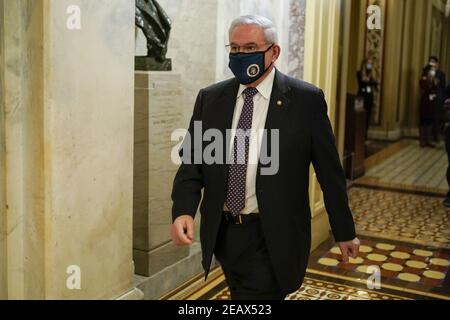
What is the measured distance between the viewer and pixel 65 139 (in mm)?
2859

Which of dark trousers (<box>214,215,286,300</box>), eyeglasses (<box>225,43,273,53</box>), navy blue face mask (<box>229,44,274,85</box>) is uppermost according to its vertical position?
eyeglasses (<box>225,43,273,53</box>)

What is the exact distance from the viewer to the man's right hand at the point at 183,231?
7.75 ft

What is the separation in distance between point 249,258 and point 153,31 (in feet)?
6.95

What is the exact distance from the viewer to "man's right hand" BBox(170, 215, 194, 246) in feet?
7.75

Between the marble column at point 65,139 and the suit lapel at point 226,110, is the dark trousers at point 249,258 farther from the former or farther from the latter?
the marble column at point 65,139

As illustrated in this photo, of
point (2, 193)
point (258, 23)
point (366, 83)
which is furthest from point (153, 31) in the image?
point (366, 83)

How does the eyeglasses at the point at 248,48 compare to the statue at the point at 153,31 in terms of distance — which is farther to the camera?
the statue at the point at 153,31

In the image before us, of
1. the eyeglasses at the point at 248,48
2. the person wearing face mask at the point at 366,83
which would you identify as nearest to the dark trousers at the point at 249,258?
the eyeglasses at the point at 248,48

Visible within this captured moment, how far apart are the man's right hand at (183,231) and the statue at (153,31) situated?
1.86m

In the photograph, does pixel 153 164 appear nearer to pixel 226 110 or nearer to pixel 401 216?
pixel 226 110

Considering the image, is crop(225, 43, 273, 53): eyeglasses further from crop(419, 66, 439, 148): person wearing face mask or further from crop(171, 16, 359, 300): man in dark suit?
crop(419, 66, 439, 148): person wearing face mask

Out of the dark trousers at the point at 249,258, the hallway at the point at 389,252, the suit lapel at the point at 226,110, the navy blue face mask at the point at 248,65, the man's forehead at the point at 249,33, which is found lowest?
the hallway at the point at 389,252

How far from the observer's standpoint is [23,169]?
9.32 ft

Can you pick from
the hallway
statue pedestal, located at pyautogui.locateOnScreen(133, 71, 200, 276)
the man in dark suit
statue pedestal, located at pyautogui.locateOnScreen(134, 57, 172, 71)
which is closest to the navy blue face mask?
the man in dark suit
